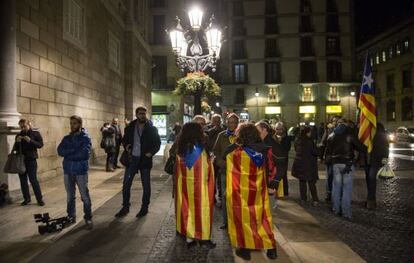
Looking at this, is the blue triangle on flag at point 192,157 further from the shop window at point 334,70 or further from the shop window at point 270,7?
the shop window at point 270,7

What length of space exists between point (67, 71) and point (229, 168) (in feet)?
31.2

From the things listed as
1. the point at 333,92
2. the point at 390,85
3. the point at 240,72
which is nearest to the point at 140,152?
the point at 240,72

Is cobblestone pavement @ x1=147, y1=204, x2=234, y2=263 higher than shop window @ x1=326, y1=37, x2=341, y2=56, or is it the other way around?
shop window @ x1=326, y1=37, x2=341, y2=56

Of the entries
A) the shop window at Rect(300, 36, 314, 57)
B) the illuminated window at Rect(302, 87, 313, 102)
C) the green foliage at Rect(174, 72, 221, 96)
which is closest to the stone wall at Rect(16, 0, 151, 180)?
the green foliage at Rect(174, 72, 221, 96)

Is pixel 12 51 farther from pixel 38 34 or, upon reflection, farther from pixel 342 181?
pixel 342 181

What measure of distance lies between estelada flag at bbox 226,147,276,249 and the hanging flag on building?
3.50 m

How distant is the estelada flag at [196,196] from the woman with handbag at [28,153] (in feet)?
13.1

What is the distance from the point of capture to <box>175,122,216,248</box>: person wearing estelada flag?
5.46 metres

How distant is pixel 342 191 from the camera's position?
Answer: 7535 millimetres

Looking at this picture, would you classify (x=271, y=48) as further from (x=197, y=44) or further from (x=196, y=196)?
(x=196, y=196)

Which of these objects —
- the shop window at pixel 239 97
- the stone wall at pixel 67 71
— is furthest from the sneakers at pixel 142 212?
the shop window at pixel 239 97

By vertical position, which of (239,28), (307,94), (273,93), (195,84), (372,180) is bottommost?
(372,180)

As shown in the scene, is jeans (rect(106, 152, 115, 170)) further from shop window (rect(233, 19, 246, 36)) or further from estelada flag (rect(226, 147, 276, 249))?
shop window (rect(233, 19, 246, 36))

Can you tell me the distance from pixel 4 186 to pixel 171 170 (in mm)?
4120
